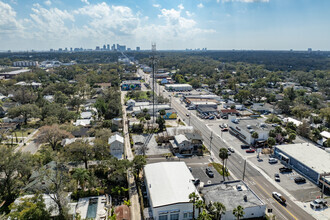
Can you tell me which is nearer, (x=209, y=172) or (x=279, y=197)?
(x=279, y=197)

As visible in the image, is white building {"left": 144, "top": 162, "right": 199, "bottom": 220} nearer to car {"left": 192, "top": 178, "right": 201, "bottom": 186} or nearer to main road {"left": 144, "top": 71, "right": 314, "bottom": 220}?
car {"left": 192, "top": 178, "right": 201, "bottom": 186}

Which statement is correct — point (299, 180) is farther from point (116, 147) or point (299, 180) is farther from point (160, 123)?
point (116, 147)

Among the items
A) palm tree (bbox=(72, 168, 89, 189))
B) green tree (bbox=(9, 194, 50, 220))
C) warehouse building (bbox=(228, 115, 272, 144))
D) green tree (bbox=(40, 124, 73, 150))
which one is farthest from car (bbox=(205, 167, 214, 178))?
green tree (bbox=(40, 124, 73, 150))

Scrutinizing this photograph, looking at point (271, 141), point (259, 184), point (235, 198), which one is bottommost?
point (259, 184)

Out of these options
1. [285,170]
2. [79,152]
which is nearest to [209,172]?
[285,170]

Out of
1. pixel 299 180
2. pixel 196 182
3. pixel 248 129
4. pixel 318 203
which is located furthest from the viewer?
pixel 248 129

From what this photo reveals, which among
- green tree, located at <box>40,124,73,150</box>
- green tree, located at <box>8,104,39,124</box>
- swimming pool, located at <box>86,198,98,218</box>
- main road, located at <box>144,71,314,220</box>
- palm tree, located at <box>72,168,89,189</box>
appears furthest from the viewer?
green tree, located at <box>8,104,39,124</box>
